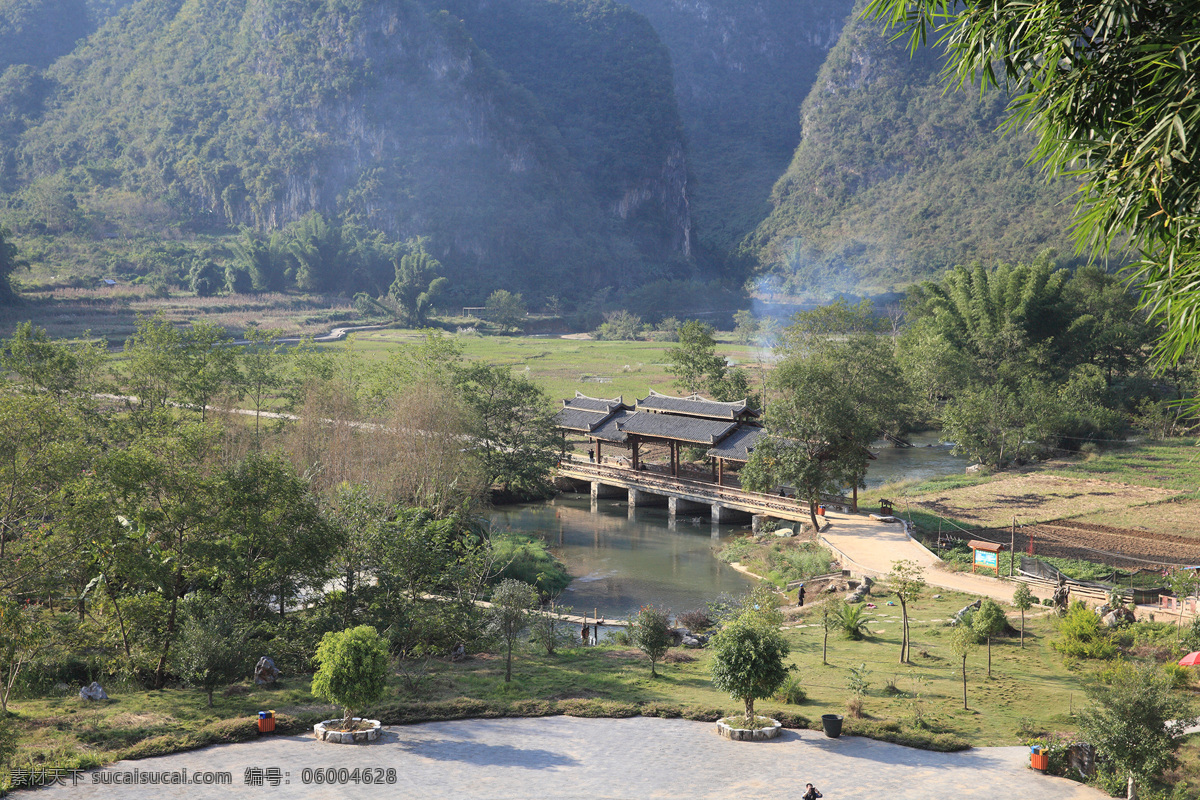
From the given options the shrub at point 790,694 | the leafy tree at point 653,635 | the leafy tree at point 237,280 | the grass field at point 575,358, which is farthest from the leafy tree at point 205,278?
the shrub at point 790,694

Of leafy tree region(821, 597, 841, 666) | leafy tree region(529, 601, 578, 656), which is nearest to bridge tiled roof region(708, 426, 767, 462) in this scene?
leafy tree region(821, 597, 841, 666)

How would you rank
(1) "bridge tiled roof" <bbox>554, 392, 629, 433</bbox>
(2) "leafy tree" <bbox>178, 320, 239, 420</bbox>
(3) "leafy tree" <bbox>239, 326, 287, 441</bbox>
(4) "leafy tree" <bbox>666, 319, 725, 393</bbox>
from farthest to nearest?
(4) "leafy tree" <bbox>666, 319, 725, 393</bbox>, (1) "bridge tiled roof" <bbox>554, 392, 629, 433</bbox>, (3) "leafy tree" <bbox>239, 326, 287, 441</bbox>, (2) "leafy tree" <bbox>178, 320, 239, 420</bbox>

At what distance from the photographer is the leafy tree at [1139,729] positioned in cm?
1327

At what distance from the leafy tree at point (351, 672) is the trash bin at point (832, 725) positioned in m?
8.26

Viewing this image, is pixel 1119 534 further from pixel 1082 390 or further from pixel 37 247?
pixel 37 247

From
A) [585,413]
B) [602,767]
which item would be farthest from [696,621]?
[585,413]

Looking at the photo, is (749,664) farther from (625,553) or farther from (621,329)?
(621,329)

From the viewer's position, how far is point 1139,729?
13406 millimetres

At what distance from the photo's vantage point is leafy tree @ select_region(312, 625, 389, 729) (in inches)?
616

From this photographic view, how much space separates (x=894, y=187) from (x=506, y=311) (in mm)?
79900

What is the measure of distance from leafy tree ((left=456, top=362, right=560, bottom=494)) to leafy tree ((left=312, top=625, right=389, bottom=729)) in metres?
24.7

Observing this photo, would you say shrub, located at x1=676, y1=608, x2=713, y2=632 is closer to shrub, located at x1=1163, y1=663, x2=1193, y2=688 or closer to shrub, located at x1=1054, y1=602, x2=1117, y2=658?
shrub, located at x1=1054, y1=602, x2=1117, y2=658

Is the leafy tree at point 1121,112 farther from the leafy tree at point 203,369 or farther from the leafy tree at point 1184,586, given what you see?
the leafy tree at point 203,369

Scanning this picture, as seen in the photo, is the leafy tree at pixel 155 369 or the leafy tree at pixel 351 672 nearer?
the leafy tree at pixel 351 672
